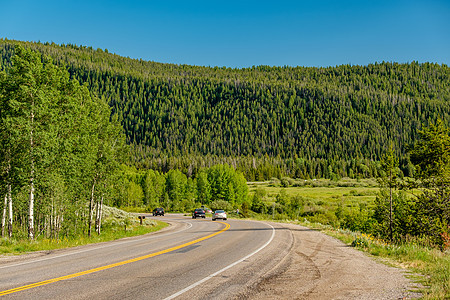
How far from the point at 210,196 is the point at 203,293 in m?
87.7

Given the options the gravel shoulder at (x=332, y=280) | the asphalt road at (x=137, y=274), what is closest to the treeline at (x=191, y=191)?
the asphalt road at (x=137, y=274)

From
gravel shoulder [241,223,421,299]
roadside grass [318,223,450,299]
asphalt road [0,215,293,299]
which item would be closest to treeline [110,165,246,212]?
roadside grass [318,223,450,299]

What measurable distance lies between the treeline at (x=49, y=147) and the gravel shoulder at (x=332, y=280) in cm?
1524

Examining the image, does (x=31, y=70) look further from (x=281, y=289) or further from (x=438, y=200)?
(x=438, y=200)

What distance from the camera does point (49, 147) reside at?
19047 mm

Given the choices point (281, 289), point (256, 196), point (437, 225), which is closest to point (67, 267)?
point (281, 289)

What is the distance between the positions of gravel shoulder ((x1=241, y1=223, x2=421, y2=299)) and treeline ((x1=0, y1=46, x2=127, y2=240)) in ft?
50.0

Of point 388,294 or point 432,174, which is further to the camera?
point 432,174

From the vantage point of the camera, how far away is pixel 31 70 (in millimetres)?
19719

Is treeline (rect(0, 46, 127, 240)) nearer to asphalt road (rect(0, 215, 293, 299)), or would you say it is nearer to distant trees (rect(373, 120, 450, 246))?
asphalt road (rect(0, 215, 293, 299))

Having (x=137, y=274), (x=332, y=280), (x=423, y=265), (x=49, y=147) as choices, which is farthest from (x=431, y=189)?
→ (x=49, y=147)

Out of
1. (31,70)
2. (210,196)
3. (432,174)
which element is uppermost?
(31,70)

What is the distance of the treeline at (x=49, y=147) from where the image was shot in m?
18.4

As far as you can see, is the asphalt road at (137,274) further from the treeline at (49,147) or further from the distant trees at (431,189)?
the distant trees at (431,189)
